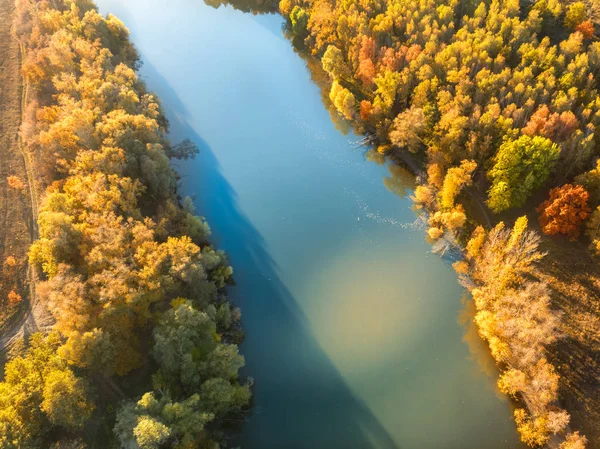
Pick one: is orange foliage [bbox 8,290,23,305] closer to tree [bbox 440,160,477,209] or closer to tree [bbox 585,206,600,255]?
tree [bbox 440,160,477,209]

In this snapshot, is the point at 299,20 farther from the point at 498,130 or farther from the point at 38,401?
the point at 38,401

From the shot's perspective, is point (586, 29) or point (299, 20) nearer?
point (586, 29)

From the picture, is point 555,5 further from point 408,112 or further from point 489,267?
point 489,267

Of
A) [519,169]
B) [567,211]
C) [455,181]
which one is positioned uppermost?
[455,181]

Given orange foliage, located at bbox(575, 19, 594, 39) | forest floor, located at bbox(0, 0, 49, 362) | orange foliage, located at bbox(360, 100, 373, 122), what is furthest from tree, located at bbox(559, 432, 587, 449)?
orange foliage, located at bbox(575, 19, 594, 39)

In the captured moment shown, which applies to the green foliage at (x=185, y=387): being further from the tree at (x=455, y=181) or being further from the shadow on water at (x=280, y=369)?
the tree at (x=455, y=181)

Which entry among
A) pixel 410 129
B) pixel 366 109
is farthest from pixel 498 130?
pixel 366 109

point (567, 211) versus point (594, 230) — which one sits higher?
point (567, 211)
